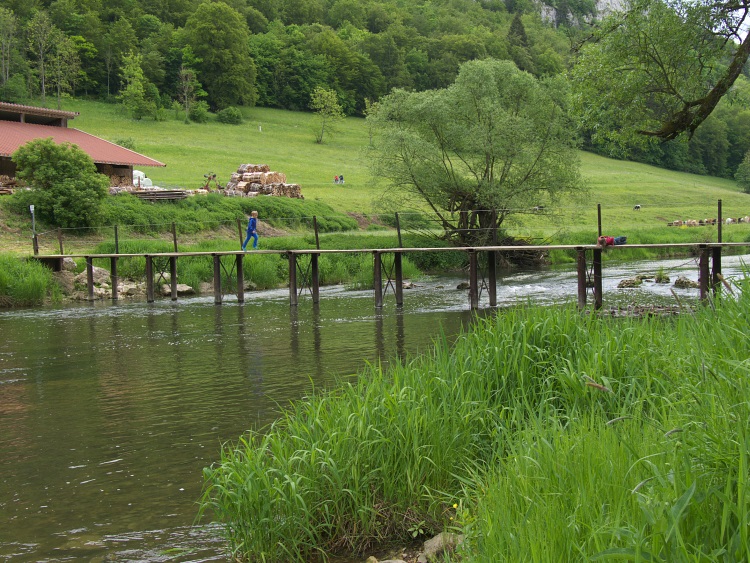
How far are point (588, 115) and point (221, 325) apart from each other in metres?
11.3

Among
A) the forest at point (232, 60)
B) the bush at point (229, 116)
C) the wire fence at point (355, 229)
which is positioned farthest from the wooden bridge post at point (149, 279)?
the bush at point (229, 116)

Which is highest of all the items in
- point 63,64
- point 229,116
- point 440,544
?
point 63,64

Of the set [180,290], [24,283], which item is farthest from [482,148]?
[24,283]

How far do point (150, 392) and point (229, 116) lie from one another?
84648mm

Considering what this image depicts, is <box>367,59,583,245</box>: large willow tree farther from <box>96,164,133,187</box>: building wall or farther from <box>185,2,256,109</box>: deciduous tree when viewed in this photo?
<box>185,2,256,109</box>: deciduous tree

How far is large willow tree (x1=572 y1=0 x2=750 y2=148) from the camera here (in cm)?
1822

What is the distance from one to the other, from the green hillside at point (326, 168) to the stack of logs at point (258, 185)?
3.44m

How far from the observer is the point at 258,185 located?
164ft

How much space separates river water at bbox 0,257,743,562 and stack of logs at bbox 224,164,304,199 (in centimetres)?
2292

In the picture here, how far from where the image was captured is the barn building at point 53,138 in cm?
4555

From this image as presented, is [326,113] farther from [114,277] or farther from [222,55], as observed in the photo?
[114,277]

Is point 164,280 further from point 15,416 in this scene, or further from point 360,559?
point 360,559

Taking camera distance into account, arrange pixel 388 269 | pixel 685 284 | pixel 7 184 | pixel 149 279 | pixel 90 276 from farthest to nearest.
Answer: pixel 7 184 < pixel 388 269 < pixel 90 276 < pixel 149 279 < pixel 685 284

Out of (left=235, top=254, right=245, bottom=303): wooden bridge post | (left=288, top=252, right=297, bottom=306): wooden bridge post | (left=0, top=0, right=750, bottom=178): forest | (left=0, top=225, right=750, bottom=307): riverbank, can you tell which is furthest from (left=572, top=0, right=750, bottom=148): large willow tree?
(left=0, top=0, right=750, bottom=178): forest
